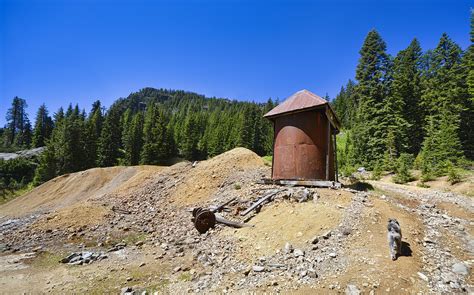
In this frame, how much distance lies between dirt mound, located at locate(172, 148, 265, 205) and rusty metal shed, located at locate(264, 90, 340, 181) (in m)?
4.47

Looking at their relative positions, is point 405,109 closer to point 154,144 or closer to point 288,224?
point 288,224

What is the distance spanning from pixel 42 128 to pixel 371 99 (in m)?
74.3

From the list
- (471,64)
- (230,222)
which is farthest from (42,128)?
(471,64)

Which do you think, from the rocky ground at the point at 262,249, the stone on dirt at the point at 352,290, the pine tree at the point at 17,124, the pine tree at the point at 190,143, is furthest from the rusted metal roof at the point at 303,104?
the pine tree at the point at 17,124

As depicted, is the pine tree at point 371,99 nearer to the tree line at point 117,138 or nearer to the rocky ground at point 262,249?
the rocky ground at point 262,249

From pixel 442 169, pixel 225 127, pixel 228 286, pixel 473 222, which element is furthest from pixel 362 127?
pixel 225 127

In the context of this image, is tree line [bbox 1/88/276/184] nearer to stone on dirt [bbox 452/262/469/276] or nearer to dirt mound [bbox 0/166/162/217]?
dirt mound [bbox 0/166/162/217]

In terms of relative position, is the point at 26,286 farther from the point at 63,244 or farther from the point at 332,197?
the point at 332,197

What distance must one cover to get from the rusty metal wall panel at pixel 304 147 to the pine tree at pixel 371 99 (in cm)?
1860

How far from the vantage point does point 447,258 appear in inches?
213

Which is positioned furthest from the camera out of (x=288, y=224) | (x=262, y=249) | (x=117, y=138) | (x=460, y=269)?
(x=117, y=138)

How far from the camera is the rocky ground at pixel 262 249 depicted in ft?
15.9

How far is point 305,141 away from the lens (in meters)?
10.8

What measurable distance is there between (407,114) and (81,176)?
39148 millimetres
